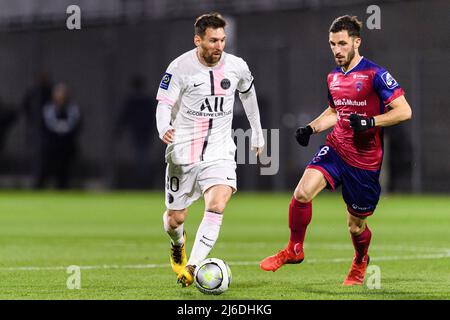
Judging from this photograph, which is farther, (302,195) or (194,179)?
(194,179)

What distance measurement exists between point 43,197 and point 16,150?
194 inches

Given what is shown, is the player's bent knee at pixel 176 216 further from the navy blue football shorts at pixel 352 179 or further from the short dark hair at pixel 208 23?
the short dark hair at pixel 208 23

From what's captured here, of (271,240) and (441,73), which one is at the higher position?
(441,73)

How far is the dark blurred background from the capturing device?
82.7 feet

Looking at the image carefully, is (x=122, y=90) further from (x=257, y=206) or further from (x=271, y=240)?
(x=271, y=240)

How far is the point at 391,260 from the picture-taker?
12055 millimetres

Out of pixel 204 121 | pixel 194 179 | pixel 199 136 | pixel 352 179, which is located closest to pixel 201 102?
pixel 204 121

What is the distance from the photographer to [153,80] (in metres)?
28.9

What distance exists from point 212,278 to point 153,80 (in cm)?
2041

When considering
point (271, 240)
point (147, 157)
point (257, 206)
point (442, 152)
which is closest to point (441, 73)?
point (442, 152)

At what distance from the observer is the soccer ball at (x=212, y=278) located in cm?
874

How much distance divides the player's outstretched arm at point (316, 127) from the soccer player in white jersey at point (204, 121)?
0.34m
